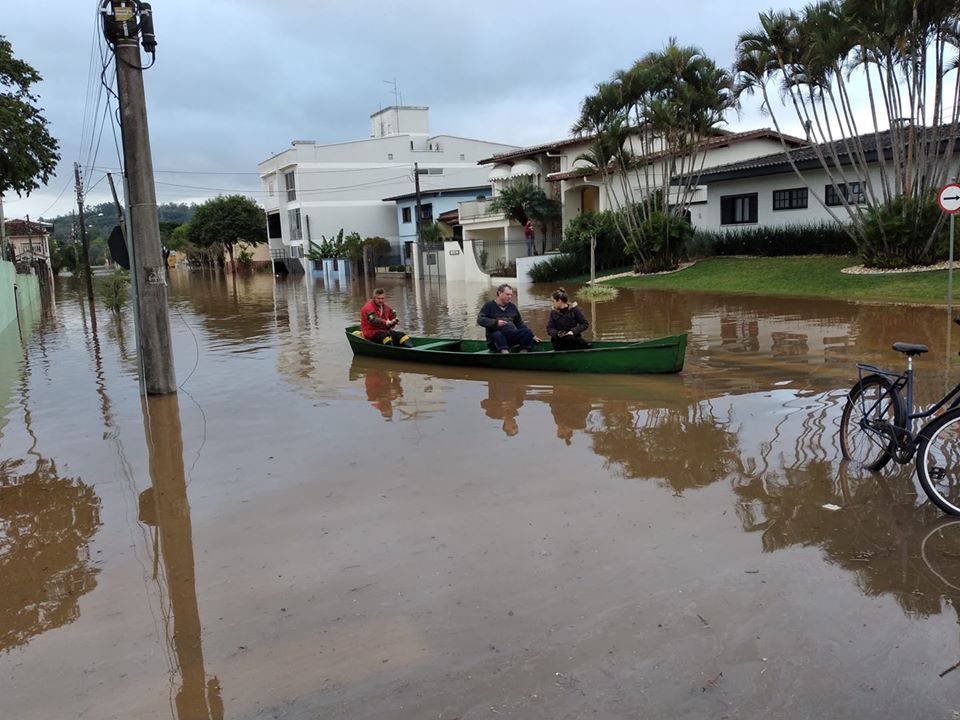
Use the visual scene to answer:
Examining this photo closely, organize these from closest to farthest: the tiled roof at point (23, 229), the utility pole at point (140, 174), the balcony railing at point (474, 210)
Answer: the utility pole at point (140, 174) → the balcony railing at point (474, 210) → the tiled roof at point (23, 229)

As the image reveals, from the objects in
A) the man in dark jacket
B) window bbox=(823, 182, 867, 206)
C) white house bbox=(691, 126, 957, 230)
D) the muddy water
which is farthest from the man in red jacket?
white house bbox=(691, 126, 957, 230)

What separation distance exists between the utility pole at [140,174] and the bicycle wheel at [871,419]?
836 cm

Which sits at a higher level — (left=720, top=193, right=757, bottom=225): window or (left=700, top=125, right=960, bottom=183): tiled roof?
(left=700, top=125, right=960, bottom=183): tiled roof

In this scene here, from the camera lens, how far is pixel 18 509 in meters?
6.87

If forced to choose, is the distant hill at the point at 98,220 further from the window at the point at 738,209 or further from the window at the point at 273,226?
the window at the point at 738,209

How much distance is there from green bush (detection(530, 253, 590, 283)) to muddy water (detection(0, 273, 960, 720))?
23450 millimetres

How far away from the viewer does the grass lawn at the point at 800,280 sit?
1966 cm

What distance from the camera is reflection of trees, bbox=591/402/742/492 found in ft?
22.7

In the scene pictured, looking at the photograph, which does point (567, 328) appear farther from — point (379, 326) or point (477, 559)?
point (477, 559)

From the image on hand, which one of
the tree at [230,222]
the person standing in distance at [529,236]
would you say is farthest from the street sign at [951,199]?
the tree at [230,222]

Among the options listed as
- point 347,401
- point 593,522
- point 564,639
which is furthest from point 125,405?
point 564,639

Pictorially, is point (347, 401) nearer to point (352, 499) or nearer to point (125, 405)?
point (125, 405)

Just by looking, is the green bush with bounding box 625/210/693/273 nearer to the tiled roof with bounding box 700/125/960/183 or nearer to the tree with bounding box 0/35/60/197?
the tiled roof with bounding box 700/125/960/183

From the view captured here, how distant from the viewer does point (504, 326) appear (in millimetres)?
12305
